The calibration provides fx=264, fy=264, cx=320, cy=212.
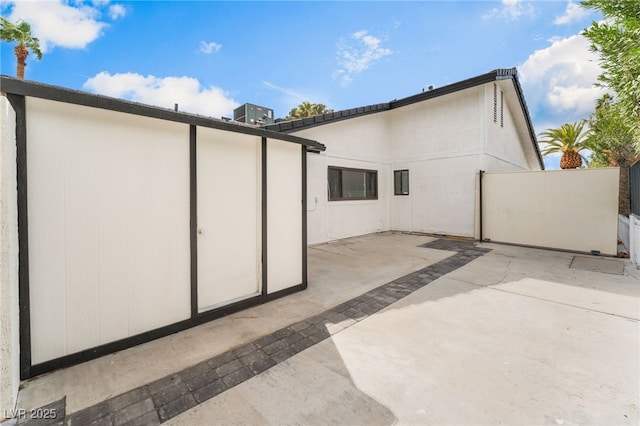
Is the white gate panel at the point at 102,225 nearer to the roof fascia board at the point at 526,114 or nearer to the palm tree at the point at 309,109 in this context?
the roof fascia board at the point at 526,114

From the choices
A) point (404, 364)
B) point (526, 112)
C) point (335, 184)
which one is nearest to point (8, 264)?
point (404, 364)

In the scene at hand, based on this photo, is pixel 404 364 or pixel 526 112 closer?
pixel 404 364

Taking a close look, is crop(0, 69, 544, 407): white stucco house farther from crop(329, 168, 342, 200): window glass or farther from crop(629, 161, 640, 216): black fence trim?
crop(629, 161, 640, 216): black fence trim

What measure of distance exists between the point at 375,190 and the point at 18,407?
9.45 meters

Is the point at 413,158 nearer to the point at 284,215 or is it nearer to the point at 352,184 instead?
the point at 352,184

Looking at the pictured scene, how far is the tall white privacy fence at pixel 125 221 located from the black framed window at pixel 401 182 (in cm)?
756

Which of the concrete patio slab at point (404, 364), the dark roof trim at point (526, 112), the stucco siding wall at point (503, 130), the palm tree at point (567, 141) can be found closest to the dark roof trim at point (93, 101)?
the concrete patio slab at point (404, 364)

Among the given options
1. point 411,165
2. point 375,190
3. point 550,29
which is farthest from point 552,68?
point 375,190

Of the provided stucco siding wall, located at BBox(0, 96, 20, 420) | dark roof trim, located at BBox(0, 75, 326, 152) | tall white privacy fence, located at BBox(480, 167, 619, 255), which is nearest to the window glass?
tall white privacy fence, located at BBox(480, 167, 619, 255)

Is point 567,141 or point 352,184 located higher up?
point 567,141

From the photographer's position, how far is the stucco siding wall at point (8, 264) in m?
1.62

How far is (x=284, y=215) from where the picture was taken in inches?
156

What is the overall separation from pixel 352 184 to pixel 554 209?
5.62m

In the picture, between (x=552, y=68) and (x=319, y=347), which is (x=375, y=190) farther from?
(x=552, y=68)
